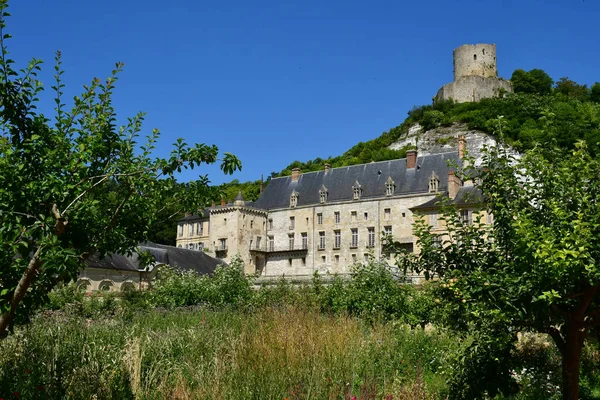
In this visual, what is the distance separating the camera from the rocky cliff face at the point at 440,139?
57.5 meters

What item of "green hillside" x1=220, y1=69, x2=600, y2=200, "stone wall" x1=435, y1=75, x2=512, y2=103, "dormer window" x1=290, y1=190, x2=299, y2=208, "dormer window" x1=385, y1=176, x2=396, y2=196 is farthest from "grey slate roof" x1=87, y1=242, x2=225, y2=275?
"stone wall" x1=435, y1=75, x2=512, y2=103

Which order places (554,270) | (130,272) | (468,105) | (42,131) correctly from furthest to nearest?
(468,105) → (130,272) → (42,131) → (554,270)

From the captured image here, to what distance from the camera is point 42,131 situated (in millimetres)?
4660

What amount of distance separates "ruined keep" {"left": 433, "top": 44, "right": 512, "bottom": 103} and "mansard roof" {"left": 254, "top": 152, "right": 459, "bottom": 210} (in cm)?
2378

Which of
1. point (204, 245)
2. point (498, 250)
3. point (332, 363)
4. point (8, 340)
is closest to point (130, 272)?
point (204, 245)

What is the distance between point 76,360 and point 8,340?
1830mm

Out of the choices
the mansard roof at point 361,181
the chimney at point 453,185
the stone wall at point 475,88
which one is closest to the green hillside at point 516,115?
the stone wall at point 475,88

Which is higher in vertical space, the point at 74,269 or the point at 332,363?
the point at 74,269

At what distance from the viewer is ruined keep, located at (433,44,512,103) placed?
66.1 metres

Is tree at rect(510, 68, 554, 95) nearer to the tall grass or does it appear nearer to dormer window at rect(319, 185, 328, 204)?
dormer window at rect(319, 185, 328, 204)

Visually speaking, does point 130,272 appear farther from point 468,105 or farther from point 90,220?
point 468,105

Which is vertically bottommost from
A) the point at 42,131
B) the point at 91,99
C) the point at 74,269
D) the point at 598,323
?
the point at 598,323

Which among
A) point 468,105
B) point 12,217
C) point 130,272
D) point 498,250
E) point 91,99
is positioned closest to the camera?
point 12,217

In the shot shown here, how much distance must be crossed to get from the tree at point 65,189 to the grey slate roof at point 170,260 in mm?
26610
